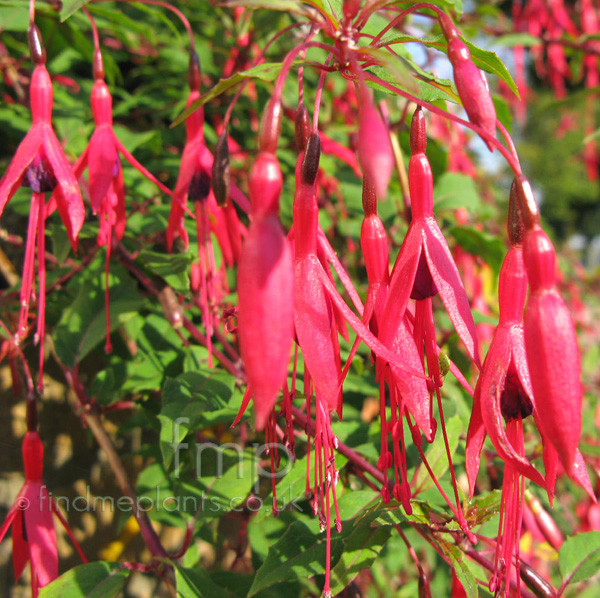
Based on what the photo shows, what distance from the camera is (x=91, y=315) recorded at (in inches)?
28.6

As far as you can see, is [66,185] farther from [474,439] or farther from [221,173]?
[474,439]

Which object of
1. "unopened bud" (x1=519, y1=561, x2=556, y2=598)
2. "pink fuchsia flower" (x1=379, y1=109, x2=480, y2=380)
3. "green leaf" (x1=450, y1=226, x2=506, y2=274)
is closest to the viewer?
"pink fuchsia flower" (x1=379, y1=109, x2=480, y2=380)

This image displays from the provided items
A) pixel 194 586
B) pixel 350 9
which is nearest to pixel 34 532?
pixel 194 586

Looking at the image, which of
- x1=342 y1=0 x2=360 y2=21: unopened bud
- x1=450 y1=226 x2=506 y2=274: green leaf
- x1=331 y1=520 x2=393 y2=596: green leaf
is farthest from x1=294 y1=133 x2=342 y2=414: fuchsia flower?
x1=450 y1=226 x2=506 y2=274: green leaf

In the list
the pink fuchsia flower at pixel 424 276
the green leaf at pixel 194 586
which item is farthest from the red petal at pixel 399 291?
the green leaf at pixel 194 586

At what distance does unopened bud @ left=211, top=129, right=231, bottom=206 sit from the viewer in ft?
1.33

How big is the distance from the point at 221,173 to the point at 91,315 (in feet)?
1.34

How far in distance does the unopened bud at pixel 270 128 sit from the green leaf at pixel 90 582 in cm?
49

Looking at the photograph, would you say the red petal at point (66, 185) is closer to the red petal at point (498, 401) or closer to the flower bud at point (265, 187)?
the flower bud at point (265, 187)

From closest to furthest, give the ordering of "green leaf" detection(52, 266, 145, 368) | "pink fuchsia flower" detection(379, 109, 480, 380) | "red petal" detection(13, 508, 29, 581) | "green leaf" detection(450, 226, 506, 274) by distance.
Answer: "pink fuchsia flower" detection(379, 109, 480, 380) < "red petal" detection(13, 508, 29, 581) < "green leaf" detection(52, 266, 145, 368) < "green leaf" detection(450, 226, 506, 274)

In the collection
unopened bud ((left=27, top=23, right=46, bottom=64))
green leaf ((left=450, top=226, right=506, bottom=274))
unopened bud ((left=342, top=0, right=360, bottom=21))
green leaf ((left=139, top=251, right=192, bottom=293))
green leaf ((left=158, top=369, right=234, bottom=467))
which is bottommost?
green leaf ((left=158, top=369, right=234, bottom=467))

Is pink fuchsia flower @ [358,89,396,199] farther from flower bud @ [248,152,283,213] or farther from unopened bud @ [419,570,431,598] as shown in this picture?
unopened bud @ [419,570,431,598]

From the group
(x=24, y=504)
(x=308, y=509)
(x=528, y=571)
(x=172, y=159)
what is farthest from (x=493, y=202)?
(x=24, y=504)

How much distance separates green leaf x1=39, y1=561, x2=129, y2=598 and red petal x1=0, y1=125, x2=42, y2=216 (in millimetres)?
372
